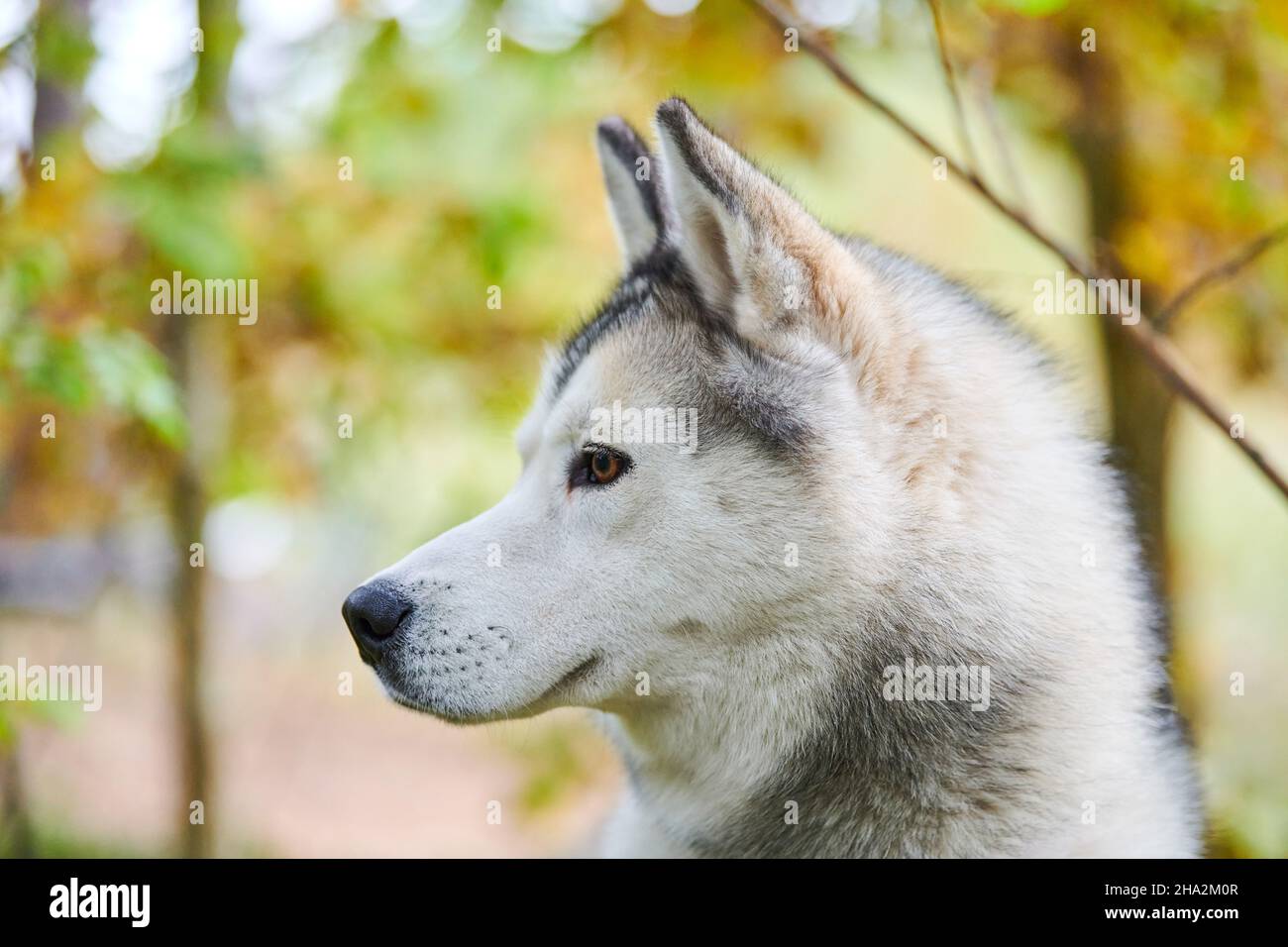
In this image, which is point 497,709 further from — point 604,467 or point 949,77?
point 949,77

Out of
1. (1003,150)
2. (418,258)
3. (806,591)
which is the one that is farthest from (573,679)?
(418,258)

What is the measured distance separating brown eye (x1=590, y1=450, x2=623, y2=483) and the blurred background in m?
1.23

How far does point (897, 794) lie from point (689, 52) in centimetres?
364

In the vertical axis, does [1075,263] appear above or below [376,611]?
above

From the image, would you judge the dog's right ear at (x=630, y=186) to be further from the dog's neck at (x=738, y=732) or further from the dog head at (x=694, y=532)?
the dog's neck at (x=738, y=732)

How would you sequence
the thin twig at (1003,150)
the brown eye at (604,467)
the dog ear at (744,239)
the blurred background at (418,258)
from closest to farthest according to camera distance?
1. the dog ear at (744,239)
2. the brown eye at (604,467)
3. the thin twig at (1003,150)
4. the blurred background at (418,258)

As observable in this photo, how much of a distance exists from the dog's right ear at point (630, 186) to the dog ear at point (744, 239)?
0.69 m

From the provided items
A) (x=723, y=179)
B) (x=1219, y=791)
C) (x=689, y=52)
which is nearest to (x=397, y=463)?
(x=689, y=52)

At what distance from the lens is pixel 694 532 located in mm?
2705

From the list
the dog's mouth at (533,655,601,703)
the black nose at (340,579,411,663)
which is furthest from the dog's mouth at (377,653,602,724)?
the black nose at (340,579,411,663)

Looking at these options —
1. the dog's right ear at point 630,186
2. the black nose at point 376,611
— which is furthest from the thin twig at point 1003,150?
the black nose at point 376,611

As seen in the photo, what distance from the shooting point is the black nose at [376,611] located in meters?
2.69

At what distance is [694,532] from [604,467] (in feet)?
0.93

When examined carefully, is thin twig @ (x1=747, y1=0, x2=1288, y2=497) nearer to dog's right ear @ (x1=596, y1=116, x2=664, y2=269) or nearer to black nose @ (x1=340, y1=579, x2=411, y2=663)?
dog's right ear @ (x1=596, y1=116, x2=664, y2=269)
